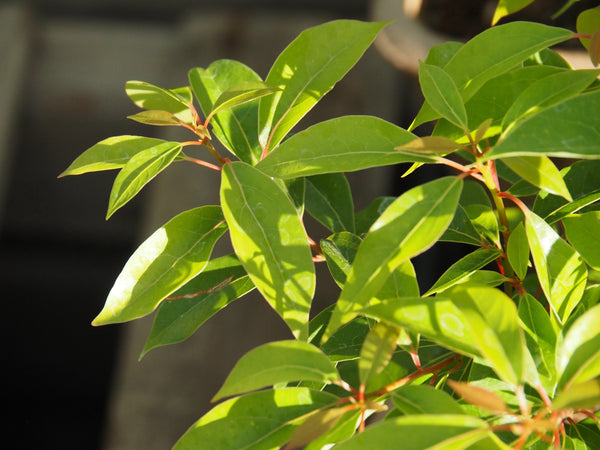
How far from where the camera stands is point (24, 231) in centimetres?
160

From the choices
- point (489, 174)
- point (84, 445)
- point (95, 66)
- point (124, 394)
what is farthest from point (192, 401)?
point (489, 174)

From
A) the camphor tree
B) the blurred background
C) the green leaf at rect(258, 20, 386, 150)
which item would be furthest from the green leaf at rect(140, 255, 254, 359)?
the blurred background

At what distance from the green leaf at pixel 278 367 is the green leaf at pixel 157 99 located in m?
0.18

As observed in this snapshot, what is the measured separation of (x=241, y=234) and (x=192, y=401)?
3.22 ft

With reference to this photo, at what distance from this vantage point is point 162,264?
1.38ft

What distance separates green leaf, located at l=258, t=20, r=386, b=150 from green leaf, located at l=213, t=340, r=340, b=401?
7.1 inches

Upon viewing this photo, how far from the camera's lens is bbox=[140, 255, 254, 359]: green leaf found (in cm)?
47

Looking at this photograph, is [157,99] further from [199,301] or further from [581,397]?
[581,397]

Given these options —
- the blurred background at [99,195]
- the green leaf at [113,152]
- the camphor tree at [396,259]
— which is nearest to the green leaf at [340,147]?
the camphor tree at [396,259]

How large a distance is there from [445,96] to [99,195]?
138 centimetres

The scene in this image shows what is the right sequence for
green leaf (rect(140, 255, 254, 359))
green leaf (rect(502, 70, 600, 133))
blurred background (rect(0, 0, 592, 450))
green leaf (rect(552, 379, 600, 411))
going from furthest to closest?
blurred background (rect(0, 0, 592, 450)) → green leaf (rect(140, 255, 254, 359)) → green leaf (rect(502, 70, 600, 133)) → green leaf (rect(552, 379, 600, 411))

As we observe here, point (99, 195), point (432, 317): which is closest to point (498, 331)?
point (432, 317)

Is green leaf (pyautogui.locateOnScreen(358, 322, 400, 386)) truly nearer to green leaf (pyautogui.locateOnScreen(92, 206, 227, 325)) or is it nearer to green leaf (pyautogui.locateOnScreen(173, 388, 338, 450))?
green leaf (pyautogui.locateOnScreen(173, 388, 338, 450))

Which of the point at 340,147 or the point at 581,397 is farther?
the point at 340,147
